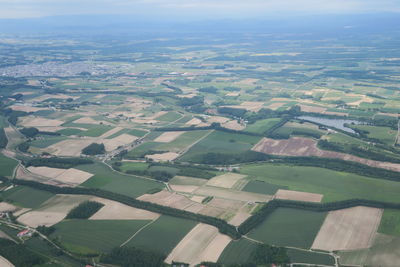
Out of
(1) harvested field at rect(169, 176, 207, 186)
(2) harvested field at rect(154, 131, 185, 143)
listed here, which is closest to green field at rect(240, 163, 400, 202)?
(1) harvested field at rect(169, 176, 207, 186)

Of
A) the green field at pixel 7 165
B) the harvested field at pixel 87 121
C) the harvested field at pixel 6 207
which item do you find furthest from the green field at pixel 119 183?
the harvested field at pixel 87 121

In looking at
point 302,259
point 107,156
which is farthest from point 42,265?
point 107,156

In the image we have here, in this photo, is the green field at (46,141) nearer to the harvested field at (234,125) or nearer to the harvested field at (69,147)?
the harvested field at (69,147)

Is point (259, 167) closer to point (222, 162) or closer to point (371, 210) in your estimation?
point (222, 162)

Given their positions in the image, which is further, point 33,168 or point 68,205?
point 33,168

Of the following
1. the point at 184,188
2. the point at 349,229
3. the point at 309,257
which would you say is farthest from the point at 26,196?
the point at 349,229
